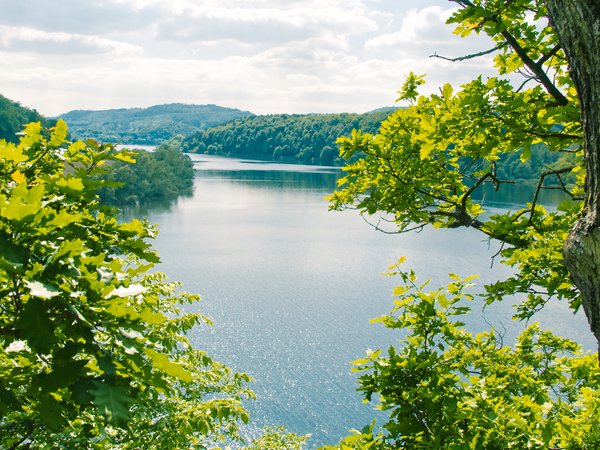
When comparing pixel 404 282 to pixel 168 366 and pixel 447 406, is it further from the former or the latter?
pixel 168 366

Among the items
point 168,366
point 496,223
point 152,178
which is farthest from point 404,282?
point 152,178

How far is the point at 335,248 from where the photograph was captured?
4247 centimetres

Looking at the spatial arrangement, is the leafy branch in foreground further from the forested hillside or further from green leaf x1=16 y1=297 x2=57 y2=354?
the forested hillside

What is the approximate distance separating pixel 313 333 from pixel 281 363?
3204mm

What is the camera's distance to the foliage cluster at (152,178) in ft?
204

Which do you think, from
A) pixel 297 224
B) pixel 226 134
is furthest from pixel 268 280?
pixel 226 134

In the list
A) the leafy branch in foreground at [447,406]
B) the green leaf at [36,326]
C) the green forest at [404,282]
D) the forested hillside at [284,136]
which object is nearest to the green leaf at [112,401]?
the green forest at [404,282]

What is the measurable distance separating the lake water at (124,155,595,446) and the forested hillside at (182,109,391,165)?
8424 cm

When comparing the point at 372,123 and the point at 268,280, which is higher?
the point at 372,123

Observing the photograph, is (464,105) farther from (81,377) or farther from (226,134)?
(226,134)

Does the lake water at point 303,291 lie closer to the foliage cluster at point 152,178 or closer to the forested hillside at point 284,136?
the foliage cluster at point 152,178

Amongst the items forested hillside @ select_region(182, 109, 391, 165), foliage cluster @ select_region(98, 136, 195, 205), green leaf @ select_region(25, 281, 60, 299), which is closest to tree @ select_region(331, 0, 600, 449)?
green leaf @ select_region(25, 281, 60, 299)

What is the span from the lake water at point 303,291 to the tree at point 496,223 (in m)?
2.53

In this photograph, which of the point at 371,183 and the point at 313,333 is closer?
the point at 371,183
